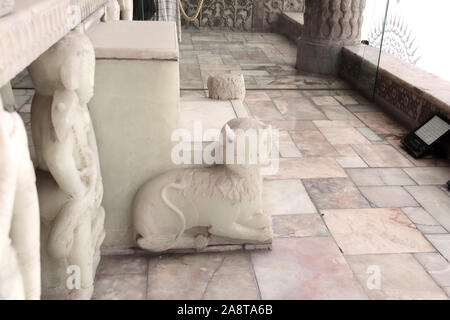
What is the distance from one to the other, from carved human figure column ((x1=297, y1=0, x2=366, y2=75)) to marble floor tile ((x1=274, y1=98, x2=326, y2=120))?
1.15m

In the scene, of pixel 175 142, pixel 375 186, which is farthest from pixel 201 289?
pixel 375 186

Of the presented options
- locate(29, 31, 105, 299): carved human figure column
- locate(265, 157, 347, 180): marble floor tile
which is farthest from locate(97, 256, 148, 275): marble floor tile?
locate(265, 157, 347, 180): marble floor tile

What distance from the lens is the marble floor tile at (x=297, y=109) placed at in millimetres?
4805

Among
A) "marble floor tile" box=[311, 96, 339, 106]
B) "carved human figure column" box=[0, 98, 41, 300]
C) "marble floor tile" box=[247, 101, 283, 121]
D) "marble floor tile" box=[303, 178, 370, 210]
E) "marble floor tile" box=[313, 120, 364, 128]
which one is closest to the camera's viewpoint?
"carved human figure column" box=[0, 98, 41, 300]

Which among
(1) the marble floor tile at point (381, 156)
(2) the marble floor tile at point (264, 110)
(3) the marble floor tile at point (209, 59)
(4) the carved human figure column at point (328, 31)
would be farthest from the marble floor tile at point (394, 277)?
(3) the marble floor tile at point (209, 59)

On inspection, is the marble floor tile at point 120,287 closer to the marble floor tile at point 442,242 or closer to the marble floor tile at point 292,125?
the marble floor tile at point 442,242

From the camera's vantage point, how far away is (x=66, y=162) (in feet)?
5.72

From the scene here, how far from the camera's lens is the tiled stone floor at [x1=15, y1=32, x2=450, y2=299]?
2.23 meters

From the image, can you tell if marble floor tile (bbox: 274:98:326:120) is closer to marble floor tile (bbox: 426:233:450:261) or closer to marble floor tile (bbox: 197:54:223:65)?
marble floor tile (bbox: 197:54:223:65)

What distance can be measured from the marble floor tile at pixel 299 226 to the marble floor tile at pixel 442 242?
0.64 m

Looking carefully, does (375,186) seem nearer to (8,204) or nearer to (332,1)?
(8,204)

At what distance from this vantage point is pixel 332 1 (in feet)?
19.5

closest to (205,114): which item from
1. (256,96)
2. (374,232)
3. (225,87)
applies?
(225,87)

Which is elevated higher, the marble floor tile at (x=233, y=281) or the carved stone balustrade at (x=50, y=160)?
the carved stone balustrade at (x=50, y=160)
